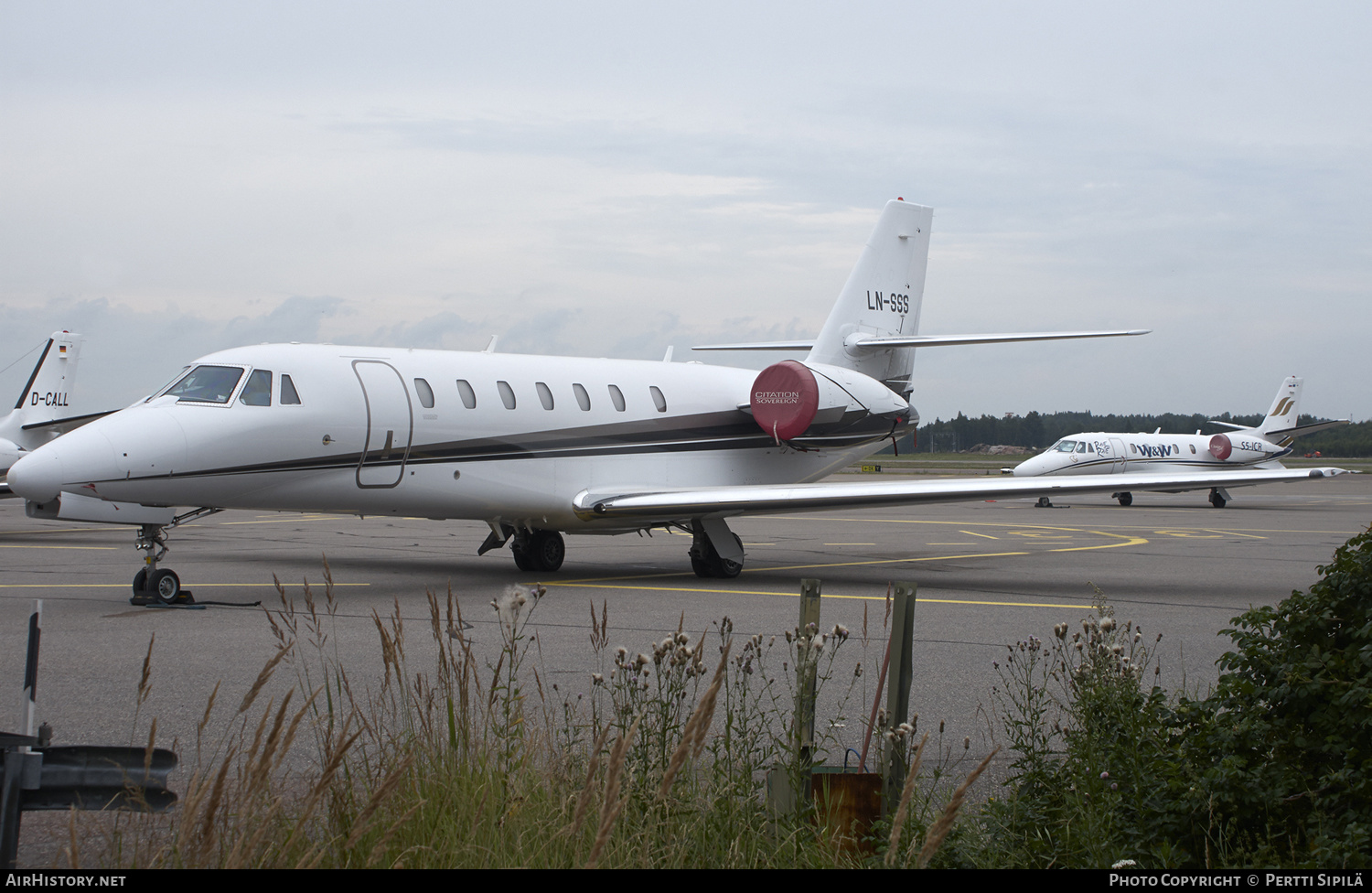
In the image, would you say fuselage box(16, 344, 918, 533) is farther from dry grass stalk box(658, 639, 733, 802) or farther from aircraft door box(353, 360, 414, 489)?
dry grass stalk box(658, 639, 733, 802)

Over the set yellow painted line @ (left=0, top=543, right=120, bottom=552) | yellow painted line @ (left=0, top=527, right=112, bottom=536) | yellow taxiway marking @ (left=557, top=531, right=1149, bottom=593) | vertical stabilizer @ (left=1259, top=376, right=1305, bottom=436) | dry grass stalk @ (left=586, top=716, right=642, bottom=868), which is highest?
vertical stabilizer @ (left=1259, top=376, right=1305, bottom=436)

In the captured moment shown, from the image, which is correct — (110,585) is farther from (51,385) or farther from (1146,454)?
(1146,454)

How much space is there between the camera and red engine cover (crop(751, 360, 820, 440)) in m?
15.4

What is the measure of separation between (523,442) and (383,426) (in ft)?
5.82

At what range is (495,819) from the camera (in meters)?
3.30

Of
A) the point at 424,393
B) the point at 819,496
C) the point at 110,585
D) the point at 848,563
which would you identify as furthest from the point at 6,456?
the point at 819,496

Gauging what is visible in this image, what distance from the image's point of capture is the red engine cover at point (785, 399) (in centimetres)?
1539

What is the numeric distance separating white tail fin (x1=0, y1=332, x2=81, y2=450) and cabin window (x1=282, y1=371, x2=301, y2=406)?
22481 mm

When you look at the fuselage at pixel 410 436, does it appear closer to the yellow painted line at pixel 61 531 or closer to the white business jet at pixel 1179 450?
the yellow painted line at pixel 61 531

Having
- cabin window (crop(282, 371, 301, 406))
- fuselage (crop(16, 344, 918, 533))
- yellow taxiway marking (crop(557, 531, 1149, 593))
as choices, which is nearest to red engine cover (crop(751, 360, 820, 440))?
fuselage (crop(16, 344, 918, 533))

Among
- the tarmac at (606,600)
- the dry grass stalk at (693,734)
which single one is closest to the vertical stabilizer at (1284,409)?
the tarmac at (606,600)

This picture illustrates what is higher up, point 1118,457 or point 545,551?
point 1118,457

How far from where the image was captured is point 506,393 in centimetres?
1313
